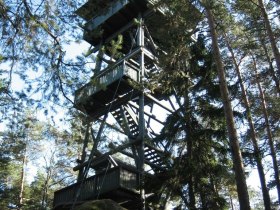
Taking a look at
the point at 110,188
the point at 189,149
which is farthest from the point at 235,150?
the point at 110,188

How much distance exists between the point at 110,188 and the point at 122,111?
3.40 m

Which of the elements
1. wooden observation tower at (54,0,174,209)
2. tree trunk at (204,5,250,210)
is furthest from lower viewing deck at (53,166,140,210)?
tree trunk at (204,5,250,210)

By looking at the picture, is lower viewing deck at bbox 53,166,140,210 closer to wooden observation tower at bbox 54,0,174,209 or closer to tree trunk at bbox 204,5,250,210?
wooden observation tower at bbox 54,0,174,209

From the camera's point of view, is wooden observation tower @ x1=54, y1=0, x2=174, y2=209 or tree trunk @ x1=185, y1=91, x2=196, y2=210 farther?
wooden observation tower @ x1=54, y1=0, x2=174, y2=209

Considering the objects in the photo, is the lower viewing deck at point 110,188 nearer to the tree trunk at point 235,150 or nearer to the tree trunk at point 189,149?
the tree trunk at point 189,149

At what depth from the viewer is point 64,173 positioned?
77.2ft

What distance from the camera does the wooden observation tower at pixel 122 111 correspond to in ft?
35.4

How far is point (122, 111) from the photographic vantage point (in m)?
13.5

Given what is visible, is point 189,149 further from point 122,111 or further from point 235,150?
point 122,111

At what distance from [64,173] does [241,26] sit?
14.2 meters

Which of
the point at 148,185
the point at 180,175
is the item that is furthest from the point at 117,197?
the point at 180,175

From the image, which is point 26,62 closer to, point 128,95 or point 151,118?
point 128,95

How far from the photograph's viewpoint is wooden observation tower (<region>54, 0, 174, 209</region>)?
10781 millimetres

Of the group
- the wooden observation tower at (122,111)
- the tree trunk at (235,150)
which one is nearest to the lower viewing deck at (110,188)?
the wooden observation tower at (122,111)
